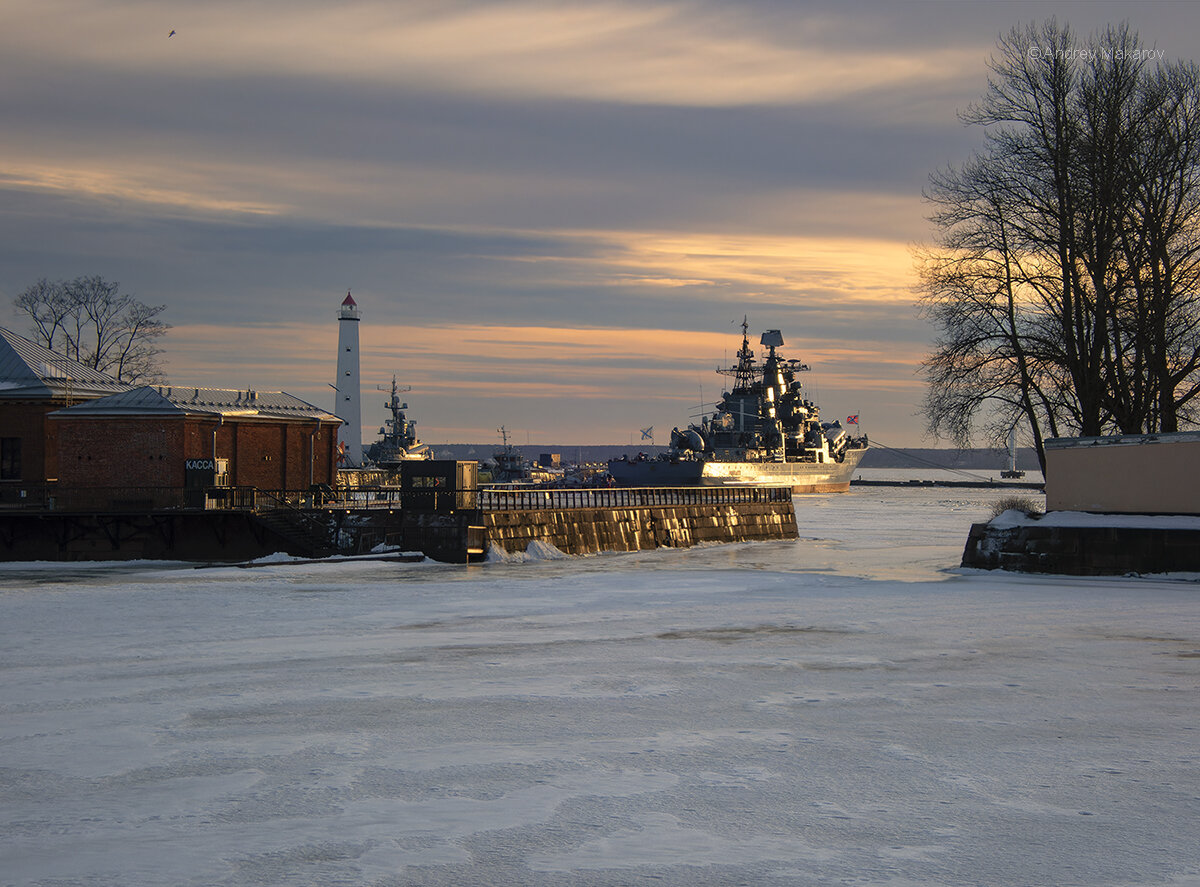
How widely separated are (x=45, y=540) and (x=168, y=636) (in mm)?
21624

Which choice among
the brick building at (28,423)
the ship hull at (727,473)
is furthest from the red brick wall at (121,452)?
the ship hull at (727,473)

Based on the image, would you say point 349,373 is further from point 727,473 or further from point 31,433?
point 31,433

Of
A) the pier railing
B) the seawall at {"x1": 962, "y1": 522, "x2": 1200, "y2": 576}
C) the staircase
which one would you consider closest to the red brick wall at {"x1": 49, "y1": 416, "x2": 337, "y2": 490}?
the pier railing

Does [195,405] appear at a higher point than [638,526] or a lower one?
higher

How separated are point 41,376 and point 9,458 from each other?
→ 3665 mm

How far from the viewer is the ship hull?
332ft

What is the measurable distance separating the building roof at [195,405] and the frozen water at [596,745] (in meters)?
18.2

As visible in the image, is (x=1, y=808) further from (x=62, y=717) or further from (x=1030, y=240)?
(x=1030, y=240)

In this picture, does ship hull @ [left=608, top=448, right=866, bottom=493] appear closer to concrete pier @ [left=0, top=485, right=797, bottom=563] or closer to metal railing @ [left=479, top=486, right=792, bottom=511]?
metal railing @ [left=479, top=486, right=792, bottom=511]

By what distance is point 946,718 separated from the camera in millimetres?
11094

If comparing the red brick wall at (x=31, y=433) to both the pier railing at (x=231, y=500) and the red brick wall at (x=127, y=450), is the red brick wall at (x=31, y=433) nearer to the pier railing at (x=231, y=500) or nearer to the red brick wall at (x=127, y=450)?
the pier railing at (x=231, y=500)

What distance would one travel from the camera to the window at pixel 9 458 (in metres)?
41.3

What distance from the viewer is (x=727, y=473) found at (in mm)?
103688

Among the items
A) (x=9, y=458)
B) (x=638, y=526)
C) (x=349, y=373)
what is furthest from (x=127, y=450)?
(x=349, y=373)
